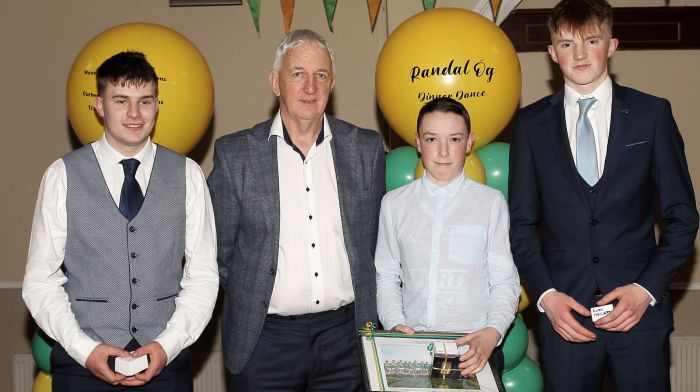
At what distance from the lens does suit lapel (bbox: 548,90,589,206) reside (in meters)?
2.52

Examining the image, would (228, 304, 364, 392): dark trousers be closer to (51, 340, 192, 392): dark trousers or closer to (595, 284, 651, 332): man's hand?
(51, 340, 192, 392): dark trousers

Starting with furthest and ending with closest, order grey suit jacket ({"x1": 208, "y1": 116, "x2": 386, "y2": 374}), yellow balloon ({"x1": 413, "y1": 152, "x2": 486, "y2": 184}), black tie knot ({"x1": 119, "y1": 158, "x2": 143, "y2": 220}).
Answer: yellow balloon ({"x1": 413, "y1": 152, "x2": 486, "y2": 184}) < grey suit jacket ({"x1": 208, "y1": 116, "x2": 386, "y2": 374}) < black tie knot ({"x1": 119, "y1": 158, "x2": 143, "y2": 220})

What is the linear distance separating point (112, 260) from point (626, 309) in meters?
1.53

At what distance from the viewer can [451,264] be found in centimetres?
252

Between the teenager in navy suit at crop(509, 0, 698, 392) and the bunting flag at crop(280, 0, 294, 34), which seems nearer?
the teenager in navy suit at crop(509, 0, 698, 392)

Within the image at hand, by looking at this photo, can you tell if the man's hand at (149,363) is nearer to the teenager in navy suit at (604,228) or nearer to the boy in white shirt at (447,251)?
the boy in white shirt at (447,251)

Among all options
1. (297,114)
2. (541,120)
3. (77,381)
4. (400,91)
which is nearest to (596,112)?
(541,120)

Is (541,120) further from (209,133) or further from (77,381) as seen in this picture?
(209,133)

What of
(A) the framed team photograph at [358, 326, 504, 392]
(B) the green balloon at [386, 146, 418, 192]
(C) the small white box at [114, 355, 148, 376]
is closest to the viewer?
(A) the framed team photograph at [358, 326, 504, 392]

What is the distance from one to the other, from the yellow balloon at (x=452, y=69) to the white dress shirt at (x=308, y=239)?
44 cm

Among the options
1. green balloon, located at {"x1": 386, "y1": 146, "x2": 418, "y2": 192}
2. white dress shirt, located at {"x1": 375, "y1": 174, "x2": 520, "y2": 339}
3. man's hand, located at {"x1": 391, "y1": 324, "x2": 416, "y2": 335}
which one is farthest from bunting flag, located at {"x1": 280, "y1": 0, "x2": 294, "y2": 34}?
man's hand, located at {"x1": 391, "y1": 324, "x2": 416, "y2": 335}

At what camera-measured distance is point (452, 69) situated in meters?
2.88

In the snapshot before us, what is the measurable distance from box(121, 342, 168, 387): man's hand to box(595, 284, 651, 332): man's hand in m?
1.30

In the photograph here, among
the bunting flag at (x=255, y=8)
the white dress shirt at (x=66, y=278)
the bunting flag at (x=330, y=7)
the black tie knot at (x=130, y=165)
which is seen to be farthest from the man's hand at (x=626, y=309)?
the bunting flag at (x=255, y=8)
